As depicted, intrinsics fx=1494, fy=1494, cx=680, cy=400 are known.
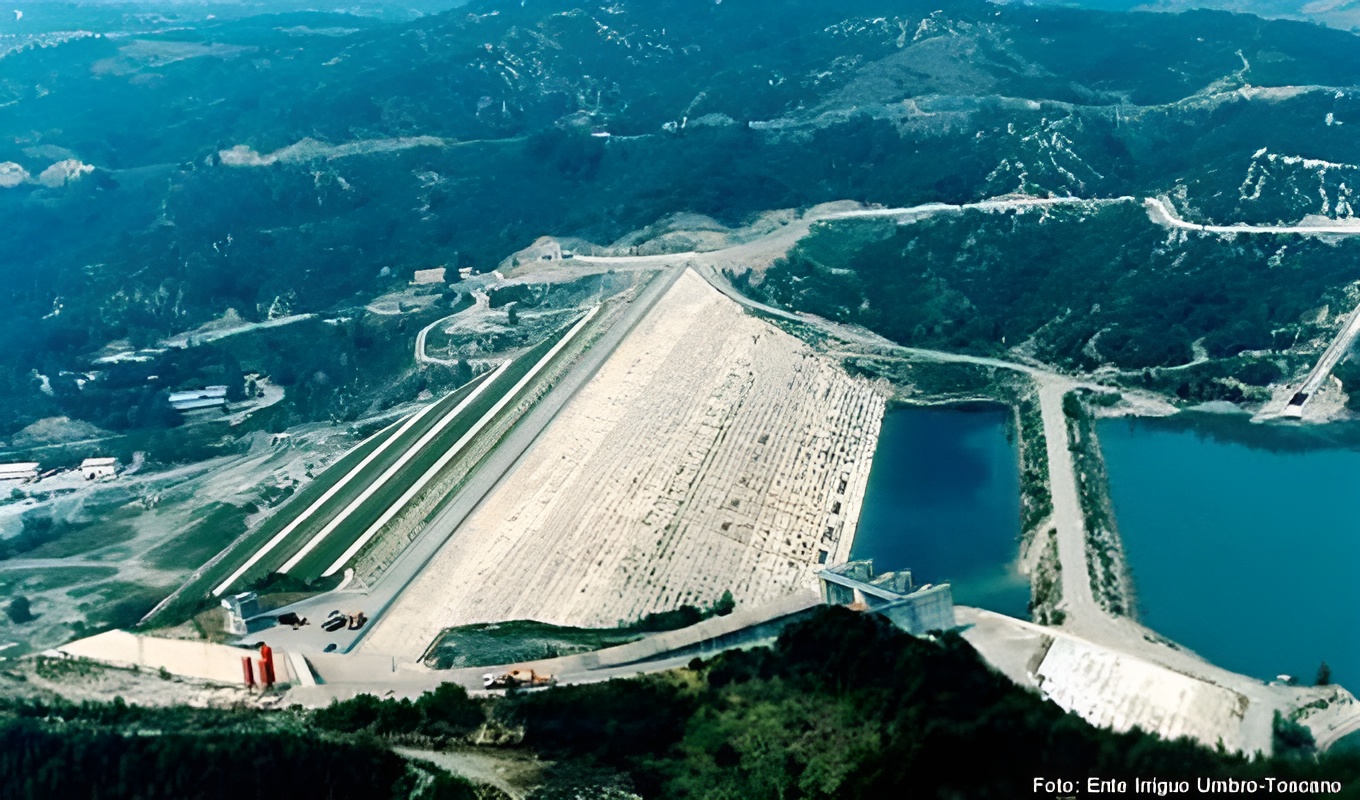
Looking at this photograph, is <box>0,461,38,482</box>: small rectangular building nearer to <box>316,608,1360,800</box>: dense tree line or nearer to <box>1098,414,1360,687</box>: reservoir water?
<box>316,608,1360,800</box>: dense tree line

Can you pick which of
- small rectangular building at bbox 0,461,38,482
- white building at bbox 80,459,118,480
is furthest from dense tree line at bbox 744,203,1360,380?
small rectangular building at bbox 0,461,38,482

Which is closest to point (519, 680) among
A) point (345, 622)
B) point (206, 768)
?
point (345, 622)

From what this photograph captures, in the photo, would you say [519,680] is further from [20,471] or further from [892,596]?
[20,471]

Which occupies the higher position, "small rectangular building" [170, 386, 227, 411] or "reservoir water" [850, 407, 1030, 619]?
"reservoir water" [850, 407, 1030, 619]

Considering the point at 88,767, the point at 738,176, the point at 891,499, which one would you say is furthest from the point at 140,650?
the point at 738,176

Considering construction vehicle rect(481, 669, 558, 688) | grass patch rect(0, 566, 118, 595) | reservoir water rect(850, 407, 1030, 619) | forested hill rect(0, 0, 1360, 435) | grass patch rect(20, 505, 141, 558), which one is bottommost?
reservoir water rect(850, 407, 1030, 619)
